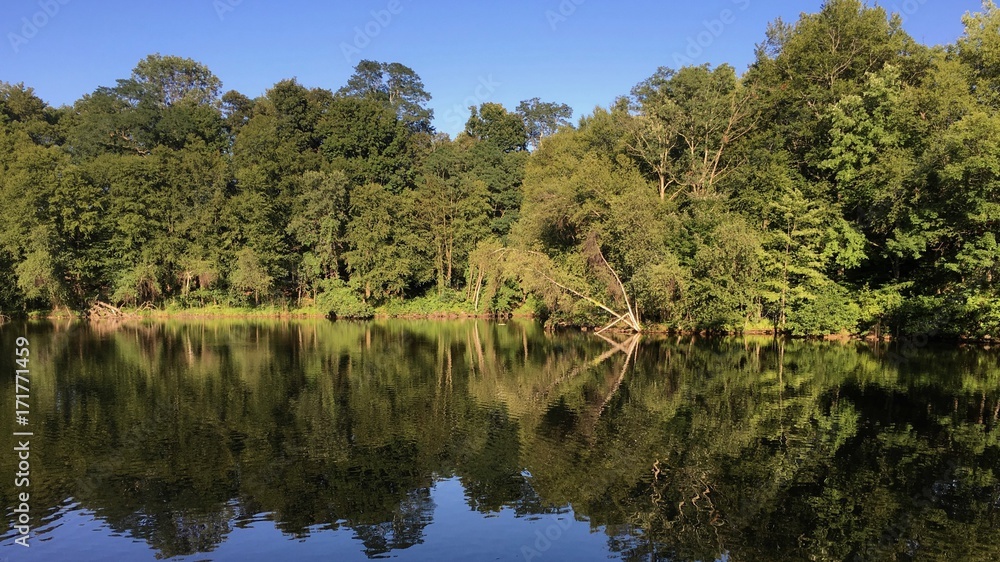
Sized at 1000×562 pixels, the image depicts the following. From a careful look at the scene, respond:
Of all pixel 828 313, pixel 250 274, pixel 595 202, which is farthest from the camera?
pixel 250 274

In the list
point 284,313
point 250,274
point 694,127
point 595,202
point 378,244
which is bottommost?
point 284,313

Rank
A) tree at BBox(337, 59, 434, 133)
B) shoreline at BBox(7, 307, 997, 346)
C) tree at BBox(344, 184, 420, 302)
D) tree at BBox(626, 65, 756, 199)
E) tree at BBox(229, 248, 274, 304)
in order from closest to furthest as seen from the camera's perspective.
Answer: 1. tree at BBox(626, 65, 756, 199)
2. shoreline at BBox(7, 307, 997, 346)
3. tree at BBox(229, 248, 274, 304)
4. tree at BBox(344, 184, 420, 302)
5. tree at BBox(337, 59, 434, 133)

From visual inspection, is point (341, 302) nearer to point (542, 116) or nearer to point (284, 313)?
point (284, 313)

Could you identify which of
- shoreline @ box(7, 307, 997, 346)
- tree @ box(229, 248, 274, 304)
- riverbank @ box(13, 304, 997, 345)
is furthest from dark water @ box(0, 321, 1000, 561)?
riverbank @ box(13, 304, 997, 345)

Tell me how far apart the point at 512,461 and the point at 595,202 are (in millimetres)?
30381

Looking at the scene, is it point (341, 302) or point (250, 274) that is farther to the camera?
point (341, 302)

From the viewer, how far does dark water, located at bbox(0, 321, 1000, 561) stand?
11.5 metres

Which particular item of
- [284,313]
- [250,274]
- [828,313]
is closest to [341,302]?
[284,313]

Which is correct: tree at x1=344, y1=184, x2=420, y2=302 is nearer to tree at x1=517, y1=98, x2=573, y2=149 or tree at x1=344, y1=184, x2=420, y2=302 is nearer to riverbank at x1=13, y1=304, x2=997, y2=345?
riverbank at x1=13, y1=304, x2=997, y2=345

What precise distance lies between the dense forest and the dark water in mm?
10742

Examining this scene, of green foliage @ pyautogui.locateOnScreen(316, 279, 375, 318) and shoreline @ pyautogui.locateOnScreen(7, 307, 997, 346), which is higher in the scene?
green foliage @ pyautogui.locateOnScreen(316, 279, 375, 318)

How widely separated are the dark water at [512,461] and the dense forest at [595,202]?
423 inches

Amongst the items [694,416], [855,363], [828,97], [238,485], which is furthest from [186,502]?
[828,97]

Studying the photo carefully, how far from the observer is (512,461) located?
15.8 meters
